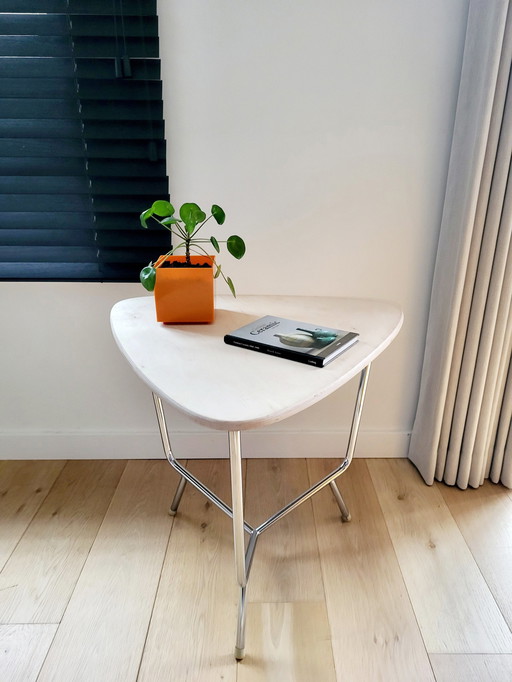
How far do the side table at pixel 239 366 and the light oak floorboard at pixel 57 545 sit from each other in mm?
392

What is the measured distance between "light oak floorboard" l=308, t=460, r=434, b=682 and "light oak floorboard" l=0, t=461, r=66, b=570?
897 mm

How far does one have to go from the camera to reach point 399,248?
158cm

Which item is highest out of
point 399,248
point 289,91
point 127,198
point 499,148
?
point 289,91

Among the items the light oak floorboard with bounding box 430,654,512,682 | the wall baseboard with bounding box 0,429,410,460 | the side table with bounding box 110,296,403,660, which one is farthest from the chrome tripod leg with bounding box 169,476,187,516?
the light oak floorboard with bounding box 430,654,512,682

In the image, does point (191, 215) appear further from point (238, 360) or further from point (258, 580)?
point (258, 580)

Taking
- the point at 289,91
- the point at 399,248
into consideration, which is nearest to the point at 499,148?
the point at 399,248

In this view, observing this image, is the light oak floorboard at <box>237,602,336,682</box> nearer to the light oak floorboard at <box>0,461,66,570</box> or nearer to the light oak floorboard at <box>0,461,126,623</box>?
the light oak floorboard at <box>0,461,126,623</box>

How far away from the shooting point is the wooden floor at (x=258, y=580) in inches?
42.8

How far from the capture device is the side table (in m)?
0.82

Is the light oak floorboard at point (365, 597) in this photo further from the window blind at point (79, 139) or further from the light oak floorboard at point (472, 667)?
the window blind at point (79, 139)

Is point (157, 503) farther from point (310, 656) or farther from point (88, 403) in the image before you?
point (310, 656)

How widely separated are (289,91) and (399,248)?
1.93ft

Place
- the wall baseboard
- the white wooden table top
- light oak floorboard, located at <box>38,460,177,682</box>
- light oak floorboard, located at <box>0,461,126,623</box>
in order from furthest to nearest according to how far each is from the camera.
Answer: the wall baseboard, light oak floorboard, located at <box>0,461,126,623</box>, light oak floorboard, located at <box>38,460,177,682</box>, the white wooden table top

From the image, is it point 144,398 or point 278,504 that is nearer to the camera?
point 278,504
